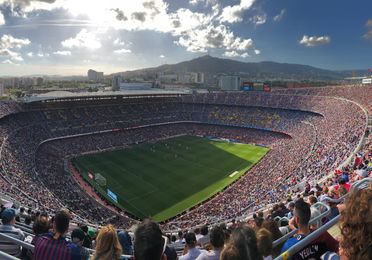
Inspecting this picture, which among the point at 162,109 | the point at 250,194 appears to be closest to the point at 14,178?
the point at 250,194

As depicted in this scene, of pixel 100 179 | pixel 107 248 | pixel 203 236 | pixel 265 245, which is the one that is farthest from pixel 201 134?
pixel 107 248

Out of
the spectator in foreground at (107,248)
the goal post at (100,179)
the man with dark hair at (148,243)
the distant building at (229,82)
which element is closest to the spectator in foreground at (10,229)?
the spectator in foreground at (107,248)

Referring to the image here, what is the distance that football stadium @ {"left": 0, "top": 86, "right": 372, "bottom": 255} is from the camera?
86.8 ft

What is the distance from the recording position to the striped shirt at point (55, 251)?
4.27 meters

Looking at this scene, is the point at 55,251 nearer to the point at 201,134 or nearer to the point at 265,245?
the point at 265,245

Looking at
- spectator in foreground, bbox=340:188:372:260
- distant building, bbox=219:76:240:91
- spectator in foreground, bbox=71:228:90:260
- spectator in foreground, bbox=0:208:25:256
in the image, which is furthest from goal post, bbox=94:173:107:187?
distant building, bbox=219:76:240:91

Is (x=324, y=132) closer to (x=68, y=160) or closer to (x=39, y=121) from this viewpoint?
(x=68, y=160)

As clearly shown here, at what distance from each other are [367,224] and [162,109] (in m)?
72.7

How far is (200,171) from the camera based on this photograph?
1719 inches

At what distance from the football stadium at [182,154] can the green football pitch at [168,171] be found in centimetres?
15

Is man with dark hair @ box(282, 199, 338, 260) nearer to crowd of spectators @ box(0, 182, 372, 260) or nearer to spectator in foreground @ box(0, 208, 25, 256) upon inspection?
crowd of spectators @ box(0, 182, 372, 260)

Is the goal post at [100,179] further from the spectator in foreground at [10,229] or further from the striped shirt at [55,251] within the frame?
the striped shirt at [55,251]

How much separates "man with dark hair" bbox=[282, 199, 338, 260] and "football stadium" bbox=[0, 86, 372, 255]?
1.22 feet

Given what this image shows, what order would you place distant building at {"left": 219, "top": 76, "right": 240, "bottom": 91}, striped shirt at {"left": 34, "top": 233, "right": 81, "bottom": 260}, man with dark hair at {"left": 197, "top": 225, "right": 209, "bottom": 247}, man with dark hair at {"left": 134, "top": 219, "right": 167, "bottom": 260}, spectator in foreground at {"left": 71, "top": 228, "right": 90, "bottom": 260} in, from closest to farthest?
man with dark hair at {"left": 134, "top": 219, "right": 167, "bottom": 260}
striped shirt at {"left": 34, "top": 233, "right": 81, "bottom": 260}
spectator in foreground at {"left": 71, "top": 228, "right": 90, "bottom": 260}
man with dark hair at {"left": 197, "top": 225, "right": 209, "bottom": 247}
distant building at {"left": 219, "top": 76, "right": 240, "bottom": 91}
